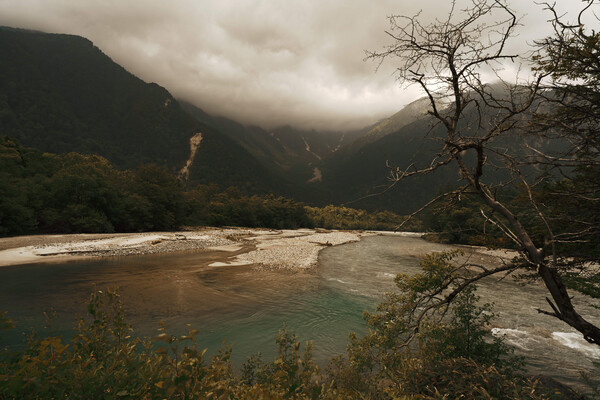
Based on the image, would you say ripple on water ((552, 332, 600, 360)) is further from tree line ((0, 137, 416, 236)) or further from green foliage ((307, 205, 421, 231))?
green foliage ((307, 205, 421, 231))

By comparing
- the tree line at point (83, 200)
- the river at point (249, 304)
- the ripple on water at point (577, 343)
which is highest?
the tree line at point (83, 200)

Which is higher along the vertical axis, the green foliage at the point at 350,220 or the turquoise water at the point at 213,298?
the turquoise water at the point at 213,298

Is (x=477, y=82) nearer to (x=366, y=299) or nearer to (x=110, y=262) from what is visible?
(x=366, y=299)

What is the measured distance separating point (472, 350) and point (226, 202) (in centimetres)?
8318

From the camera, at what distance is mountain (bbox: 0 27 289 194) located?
118 m

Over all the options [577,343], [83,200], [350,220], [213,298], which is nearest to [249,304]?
[213,298]

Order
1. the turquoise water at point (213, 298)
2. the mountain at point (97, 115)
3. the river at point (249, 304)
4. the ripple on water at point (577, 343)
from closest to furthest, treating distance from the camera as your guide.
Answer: the ripple on water at point (577, 343) < the river at point (249, 304) < the turquoise water at point (213, 298) < the mountain at point (97, 115)

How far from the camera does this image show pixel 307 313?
13555 mm

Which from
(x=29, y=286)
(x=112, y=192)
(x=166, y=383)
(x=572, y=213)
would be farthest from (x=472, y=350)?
(x=112, y=192)

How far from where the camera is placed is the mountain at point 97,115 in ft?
387

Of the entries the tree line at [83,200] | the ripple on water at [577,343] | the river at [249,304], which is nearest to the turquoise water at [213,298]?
the river at [249,304]

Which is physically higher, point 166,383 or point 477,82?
point 477,82

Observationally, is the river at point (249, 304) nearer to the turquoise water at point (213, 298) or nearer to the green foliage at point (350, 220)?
the turquoise water at point (213, 298)

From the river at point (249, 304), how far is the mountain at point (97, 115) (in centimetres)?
12706
